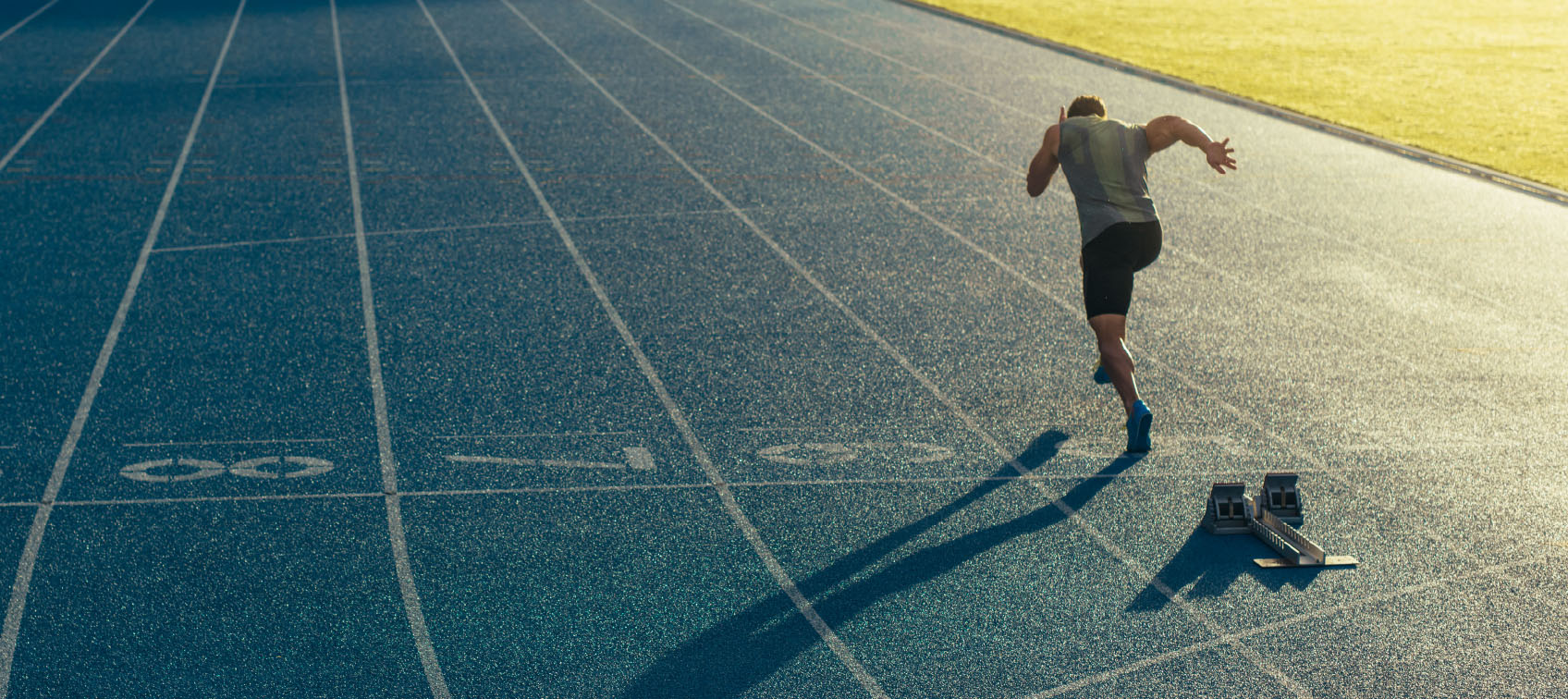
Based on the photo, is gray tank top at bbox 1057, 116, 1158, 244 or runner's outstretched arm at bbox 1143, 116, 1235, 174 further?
gray tank top at bbox 1057, 116, 1158, 244

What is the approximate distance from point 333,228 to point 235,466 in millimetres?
3636

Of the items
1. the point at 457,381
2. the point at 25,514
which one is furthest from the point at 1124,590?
the point at 25,514

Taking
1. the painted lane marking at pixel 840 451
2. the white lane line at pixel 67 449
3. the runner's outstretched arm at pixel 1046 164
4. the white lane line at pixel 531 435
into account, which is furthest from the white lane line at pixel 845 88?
the white lane line at pixel 67 449

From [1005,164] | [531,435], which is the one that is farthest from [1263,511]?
[1005,164]

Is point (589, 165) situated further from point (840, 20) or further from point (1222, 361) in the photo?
point (840, 20)

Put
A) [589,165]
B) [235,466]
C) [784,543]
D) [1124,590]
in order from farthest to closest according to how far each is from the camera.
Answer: [589,165] → [235,466] → [784,543] → [1124,590]

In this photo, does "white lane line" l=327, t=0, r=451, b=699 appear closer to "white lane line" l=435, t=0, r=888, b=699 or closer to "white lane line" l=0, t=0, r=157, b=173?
"white lane line" l=435, t=0, r=888, b=699

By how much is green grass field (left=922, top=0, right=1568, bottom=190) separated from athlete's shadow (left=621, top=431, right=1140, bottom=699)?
8.20 meters

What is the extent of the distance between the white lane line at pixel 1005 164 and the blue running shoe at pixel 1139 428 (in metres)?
2.01

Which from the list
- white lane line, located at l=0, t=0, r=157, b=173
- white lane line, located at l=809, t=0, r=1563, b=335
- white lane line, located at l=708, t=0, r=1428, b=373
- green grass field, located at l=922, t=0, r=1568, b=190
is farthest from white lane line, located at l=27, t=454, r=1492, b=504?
green grass field, located at l=922, t=0, r=1568, b=190

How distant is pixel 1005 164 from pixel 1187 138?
589 centimetres

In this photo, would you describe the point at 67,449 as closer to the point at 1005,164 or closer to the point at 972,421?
the point at 972,421

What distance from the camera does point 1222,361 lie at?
663cm

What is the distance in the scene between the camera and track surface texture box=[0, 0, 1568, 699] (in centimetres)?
409
